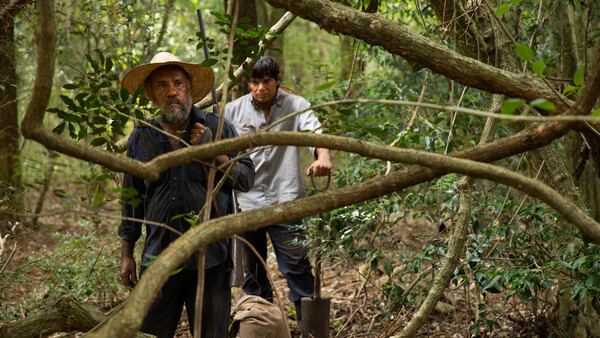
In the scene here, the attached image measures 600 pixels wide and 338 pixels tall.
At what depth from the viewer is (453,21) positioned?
12.6 feet

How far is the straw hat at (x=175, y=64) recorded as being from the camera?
374cm

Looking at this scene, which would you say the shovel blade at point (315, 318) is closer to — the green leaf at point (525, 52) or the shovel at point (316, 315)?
the shovel at point (316, 315)

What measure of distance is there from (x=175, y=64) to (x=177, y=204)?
1.01m

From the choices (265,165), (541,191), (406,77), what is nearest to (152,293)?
(541,191)

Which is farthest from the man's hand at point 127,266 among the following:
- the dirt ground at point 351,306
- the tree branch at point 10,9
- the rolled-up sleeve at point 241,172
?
the tree branch at point 10,9

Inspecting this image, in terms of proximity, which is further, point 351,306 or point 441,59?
point 351,306

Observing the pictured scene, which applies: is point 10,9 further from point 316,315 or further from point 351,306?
point 351,306

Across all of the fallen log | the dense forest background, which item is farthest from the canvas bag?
the fallen log

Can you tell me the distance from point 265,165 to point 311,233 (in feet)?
2.99

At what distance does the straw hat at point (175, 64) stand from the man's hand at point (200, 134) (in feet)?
1.87

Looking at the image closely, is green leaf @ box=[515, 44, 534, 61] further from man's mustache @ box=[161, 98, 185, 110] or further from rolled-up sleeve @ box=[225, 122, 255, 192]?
man's mustache @ box=[161, 98, 185, 110]

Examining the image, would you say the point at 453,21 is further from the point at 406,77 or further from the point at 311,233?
the point at 406,77

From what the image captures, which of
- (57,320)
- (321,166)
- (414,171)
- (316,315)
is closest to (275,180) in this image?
(321,166)

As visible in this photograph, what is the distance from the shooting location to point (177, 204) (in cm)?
344
